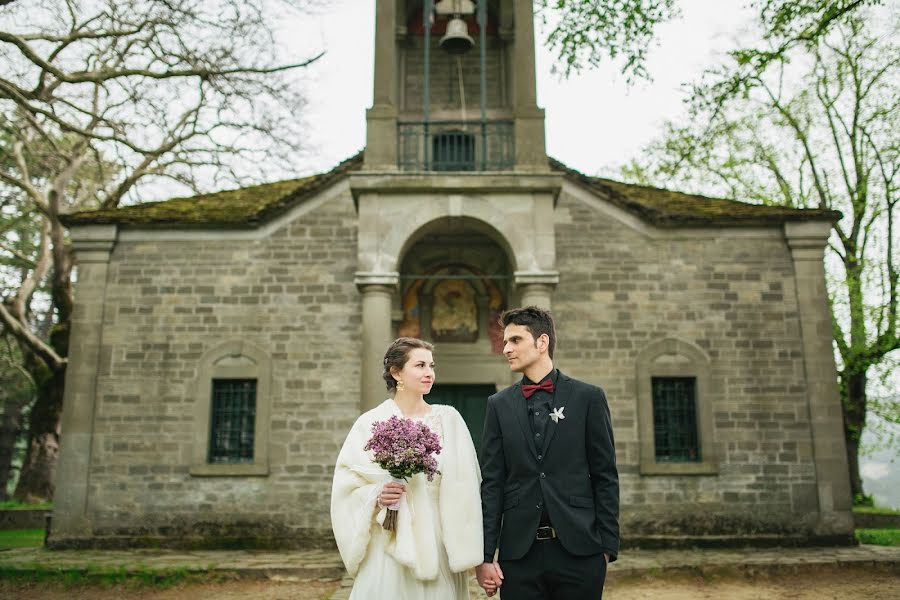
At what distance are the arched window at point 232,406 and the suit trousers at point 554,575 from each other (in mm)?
8276

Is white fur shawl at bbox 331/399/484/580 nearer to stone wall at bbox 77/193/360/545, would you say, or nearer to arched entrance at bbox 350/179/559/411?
arched entrance at bbox 350/179/559/411

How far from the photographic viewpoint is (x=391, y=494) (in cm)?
374

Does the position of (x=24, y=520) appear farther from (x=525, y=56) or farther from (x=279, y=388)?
(x=525, y=56)

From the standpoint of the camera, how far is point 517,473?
12.0ft

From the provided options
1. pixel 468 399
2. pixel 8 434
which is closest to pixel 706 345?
pixel 468 399

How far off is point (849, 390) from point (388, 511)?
1780cm

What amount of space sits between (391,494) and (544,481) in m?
0.83

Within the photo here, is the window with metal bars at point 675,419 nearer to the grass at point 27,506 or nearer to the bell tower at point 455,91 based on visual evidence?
the bell tower at point 455,91

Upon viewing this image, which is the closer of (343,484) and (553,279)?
(343,484)

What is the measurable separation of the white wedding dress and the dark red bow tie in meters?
0.44

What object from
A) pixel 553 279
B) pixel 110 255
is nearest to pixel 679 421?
pixel 553 279

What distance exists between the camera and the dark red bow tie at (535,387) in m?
3.80

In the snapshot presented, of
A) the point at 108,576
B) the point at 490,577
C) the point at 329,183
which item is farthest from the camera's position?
the point at 329,183

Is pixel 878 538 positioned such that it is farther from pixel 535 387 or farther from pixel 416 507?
pixel 416 507
